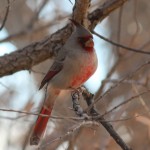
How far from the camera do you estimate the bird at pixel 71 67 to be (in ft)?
13.3

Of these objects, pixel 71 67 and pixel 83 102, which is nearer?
pixel 71 67

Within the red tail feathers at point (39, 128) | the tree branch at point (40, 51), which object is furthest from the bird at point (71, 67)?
the tree branch at point (40, 51)

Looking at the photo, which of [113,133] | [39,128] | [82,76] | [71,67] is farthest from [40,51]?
[113,133]

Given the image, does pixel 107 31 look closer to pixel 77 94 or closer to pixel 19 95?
pixel 19 95

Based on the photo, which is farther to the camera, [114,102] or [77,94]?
[114,102]

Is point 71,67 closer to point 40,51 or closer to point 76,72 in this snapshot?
point 76,72

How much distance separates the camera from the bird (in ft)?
13.3

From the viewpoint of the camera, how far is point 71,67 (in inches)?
161

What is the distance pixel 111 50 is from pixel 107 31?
25.8 inches

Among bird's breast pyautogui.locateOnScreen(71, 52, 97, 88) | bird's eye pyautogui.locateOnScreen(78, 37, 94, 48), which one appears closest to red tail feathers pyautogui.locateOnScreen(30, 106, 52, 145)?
bird's breast pyautogui.locateOnScreen(71, 52, 97, 88)

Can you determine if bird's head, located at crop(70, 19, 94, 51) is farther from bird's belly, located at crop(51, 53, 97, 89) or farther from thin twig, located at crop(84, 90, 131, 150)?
thin twig, located at crop(84, 90, 131, 150)

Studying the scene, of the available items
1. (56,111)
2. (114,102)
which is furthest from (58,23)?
(56,111)

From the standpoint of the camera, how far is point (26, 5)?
7340mm

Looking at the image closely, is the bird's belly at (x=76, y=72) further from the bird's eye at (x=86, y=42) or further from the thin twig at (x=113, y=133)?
the thin twig at (x=113, y=133)
